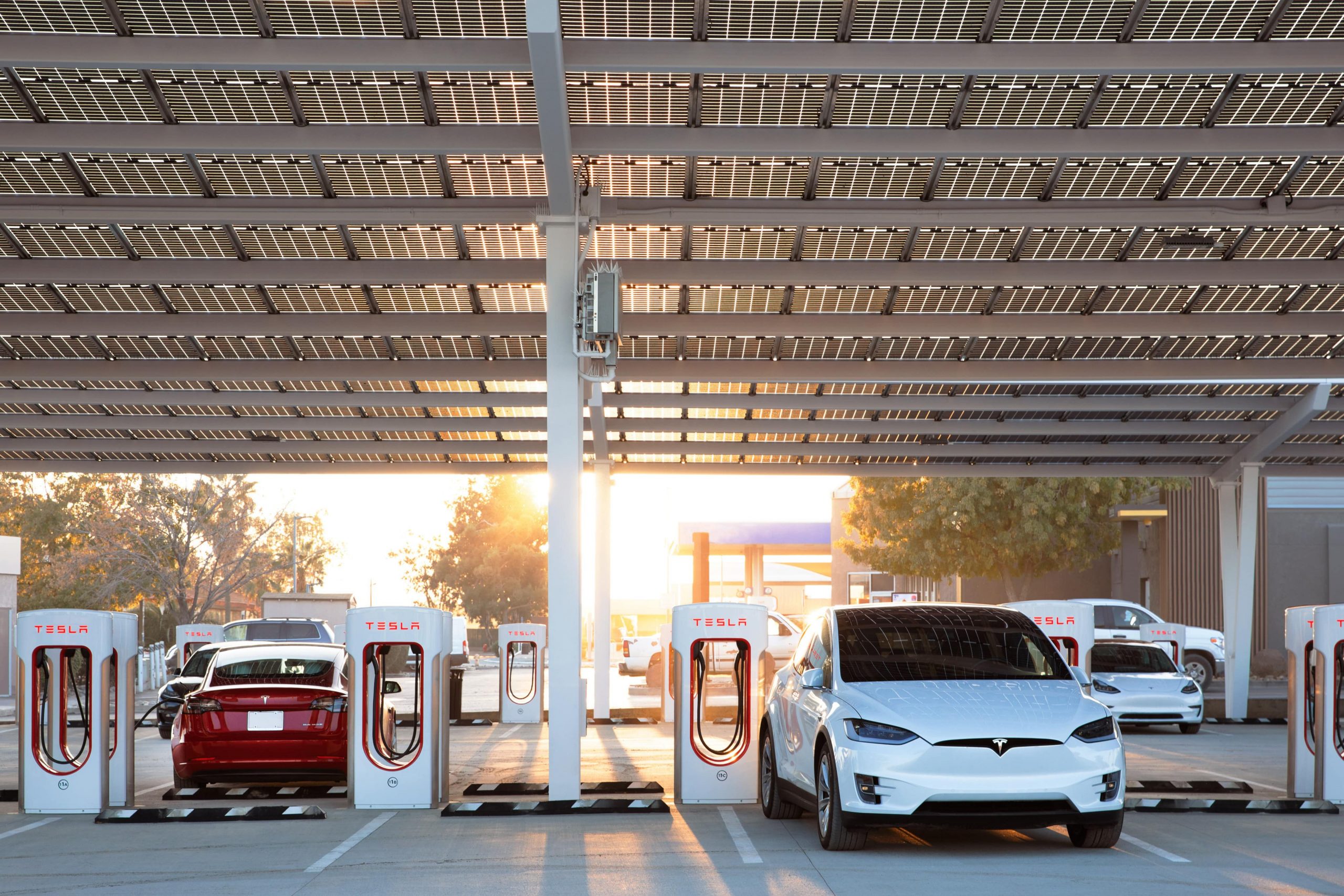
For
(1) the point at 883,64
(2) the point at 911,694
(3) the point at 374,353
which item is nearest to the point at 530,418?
(3) the point at 374,353

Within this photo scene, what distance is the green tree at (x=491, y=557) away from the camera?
69.9m

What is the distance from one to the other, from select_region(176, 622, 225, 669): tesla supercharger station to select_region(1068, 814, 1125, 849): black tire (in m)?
16.1

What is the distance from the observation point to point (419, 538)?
7269 cm

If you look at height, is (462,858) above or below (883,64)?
below

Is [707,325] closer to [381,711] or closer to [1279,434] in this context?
[381,711]

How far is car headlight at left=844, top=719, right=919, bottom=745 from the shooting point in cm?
919

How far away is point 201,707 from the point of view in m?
13.0

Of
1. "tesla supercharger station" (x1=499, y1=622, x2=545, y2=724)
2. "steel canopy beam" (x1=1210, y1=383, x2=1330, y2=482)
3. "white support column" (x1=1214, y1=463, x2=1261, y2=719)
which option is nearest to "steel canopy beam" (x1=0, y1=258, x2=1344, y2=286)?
"steel canopy beam" (x1=1210, y1=383, x2=1330, y2=482)

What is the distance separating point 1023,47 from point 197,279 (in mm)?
9412

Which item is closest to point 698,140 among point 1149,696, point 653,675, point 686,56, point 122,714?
point 686,56

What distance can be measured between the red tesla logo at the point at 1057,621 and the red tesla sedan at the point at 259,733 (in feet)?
22.3

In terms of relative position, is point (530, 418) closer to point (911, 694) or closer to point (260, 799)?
point (260, 799)

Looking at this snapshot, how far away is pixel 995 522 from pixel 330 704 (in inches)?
1101

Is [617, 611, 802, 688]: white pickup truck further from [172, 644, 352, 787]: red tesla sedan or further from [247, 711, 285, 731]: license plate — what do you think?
[247, 711, 285, 731]: license plate
